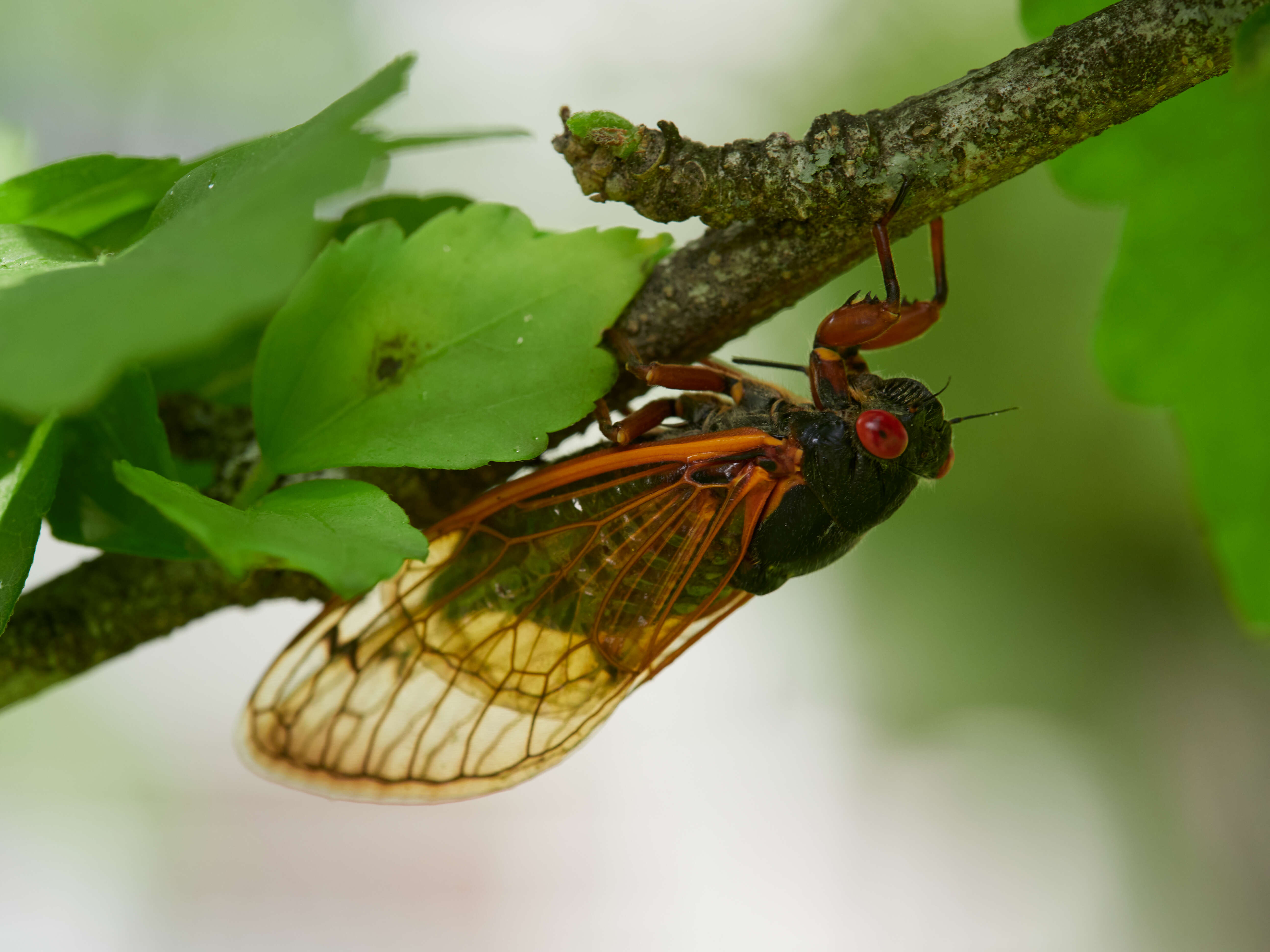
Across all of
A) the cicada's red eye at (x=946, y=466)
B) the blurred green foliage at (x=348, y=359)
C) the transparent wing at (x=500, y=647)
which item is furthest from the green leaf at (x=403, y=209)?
the cicada's red eye at (x=946, y=466)

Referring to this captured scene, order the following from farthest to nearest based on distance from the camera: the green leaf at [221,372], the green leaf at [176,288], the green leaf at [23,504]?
the green leaf at [221,372] < the green leaf at [23,504] < the green leaf at [176,288]

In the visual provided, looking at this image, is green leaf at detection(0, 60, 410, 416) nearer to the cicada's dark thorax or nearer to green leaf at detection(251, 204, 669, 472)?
green leaf at detection(251, 204, 669, 472)

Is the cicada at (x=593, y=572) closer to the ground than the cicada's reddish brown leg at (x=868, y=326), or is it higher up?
closer to the ground

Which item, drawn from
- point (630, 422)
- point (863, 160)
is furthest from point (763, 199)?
point (630, 422)

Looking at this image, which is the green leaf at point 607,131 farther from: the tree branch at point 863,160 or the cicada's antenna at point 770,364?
the cicada's antenna at point 770,364

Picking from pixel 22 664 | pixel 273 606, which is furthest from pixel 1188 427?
pixel 273 606

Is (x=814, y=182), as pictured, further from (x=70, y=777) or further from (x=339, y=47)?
(x=70, y=777)

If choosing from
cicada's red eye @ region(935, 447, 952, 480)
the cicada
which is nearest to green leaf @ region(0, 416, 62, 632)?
the cicada
